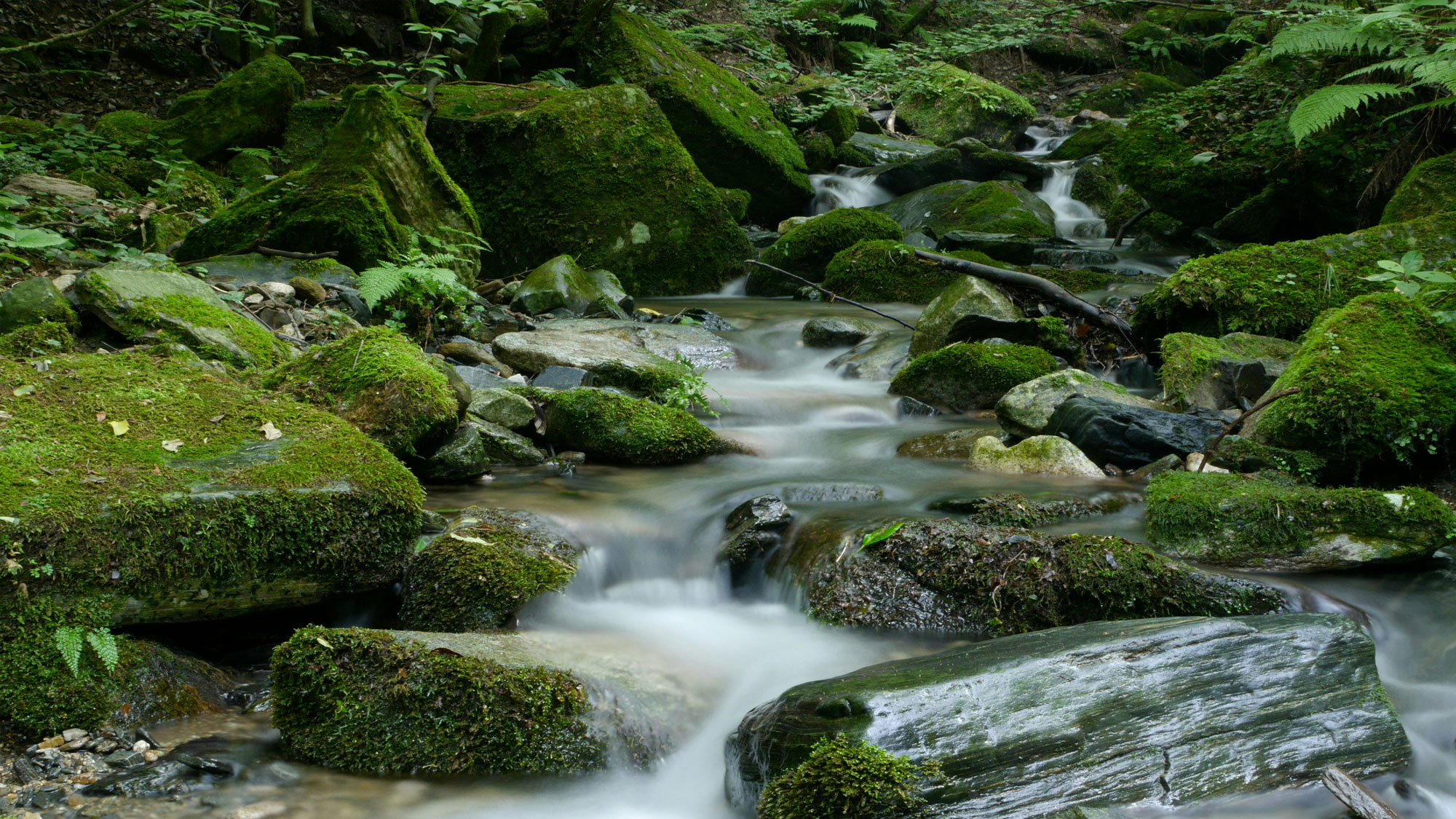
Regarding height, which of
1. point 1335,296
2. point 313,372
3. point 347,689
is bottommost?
point 347,689

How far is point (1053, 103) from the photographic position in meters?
20.9

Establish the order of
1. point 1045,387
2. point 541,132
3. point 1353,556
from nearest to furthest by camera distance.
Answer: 1. point 1353,556
2. point 1045,387
3. point 541,132

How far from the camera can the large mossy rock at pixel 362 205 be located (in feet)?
22.1

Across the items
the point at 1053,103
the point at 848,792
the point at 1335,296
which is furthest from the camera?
the point at 1053,103

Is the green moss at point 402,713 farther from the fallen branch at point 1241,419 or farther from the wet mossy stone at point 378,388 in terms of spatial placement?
the fallen branch at point 1241,419

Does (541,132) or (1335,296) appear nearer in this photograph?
(1335,296)

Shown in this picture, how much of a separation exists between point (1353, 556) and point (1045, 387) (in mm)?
2255

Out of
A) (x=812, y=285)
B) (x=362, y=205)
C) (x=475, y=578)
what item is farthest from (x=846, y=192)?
(x=475, y=578)

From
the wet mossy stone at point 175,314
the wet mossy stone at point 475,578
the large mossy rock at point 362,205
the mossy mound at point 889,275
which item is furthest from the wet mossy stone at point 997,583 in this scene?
the mossy mound at point 889,275

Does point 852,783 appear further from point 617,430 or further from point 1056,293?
point 1056,293

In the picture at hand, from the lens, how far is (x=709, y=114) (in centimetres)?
1156

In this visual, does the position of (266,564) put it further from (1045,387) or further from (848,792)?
(1045,387)

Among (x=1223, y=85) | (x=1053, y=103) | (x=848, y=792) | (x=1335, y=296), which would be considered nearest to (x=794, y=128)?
(x=1223, y=85)

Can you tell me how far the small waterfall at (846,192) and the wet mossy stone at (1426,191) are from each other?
715cm
